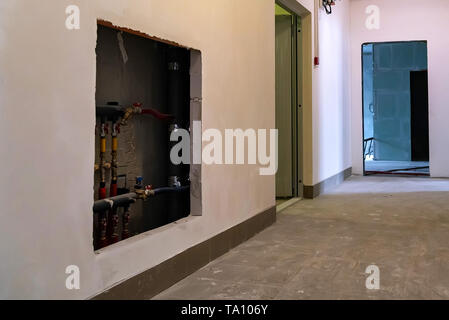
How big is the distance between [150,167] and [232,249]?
702 millimetres

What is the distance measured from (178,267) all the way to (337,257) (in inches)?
37.3

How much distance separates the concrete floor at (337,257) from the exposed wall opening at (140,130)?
403 millimetres

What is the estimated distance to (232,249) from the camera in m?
2.78

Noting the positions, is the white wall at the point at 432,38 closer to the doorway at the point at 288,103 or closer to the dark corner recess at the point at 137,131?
the doorway at the point at 288,103

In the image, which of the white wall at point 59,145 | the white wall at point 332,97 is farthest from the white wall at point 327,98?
the white wall at point 59,145

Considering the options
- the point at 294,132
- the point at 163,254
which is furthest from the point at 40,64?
the point at 294,132

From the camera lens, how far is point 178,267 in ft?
7.10

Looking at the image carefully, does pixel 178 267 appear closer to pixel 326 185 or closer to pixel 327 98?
pixel 326 185

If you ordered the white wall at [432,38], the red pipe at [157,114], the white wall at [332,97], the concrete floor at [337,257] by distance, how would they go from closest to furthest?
the concrete floor at [337,257] → the red pipe at [157,114] → the white wall at [332,97] → the white wall at [432,38]

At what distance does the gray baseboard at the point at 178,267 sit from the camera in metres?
1.78

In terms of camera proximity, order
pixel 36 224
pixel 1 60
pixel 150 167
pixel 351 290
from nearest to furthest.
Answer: pixel 1 60, pixel 36 224, pixel 351 290, pixel 150 167

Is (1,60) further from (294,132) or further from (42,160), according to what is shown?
(294,132)

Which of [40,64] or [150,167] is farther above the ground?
[40,64]

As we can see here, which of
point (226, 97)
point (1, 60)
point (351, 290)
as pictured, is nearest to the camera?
point (1, 60)
